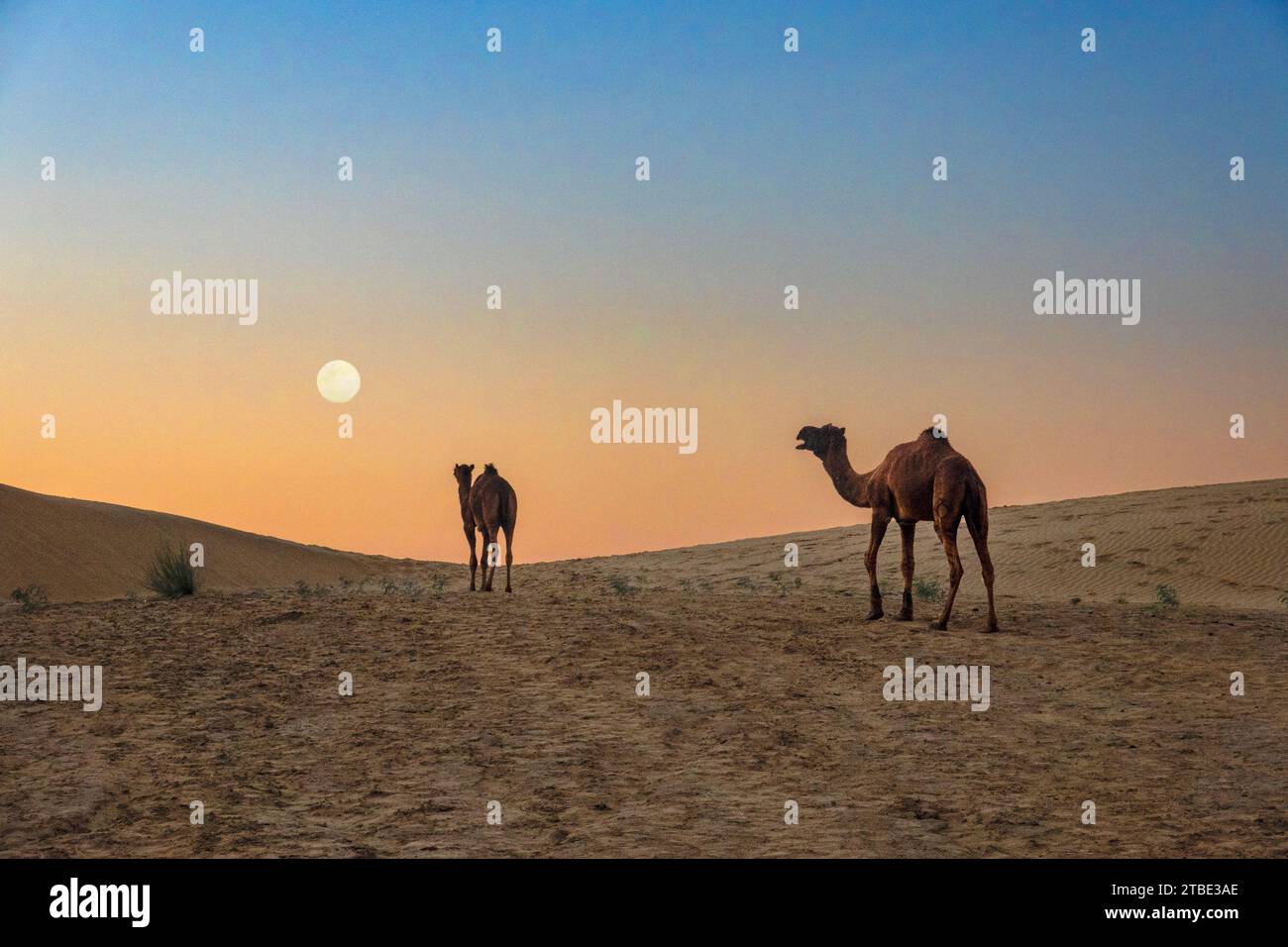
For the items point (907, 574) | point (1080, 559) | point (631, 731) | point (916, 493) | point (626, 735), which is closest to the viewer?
point (626, 735)

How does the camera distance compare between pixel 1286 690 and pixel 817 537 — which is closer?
pixel 1286 690

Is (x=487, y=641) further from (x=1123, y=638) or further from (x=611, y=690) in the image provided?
(x=1123, y=638)

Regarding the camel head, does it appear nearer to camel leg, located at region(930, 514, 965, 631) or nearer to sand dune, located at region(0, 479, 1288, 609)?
camel leg, located at region(930, 514, 965, 631)

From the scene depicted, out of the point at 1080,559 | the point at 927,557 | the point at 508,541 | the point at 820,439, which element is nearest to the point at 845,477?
the point at 820,439

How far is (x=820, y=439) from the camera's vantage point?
63.4 ft

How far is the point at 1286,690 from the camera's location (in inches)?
558

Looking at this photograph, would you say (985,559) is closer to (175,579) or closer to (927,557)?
(175,579)

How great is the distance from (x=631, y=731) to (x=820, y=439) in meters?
8.41

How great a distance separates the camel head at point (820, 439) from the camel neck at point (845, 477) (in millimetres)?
99
